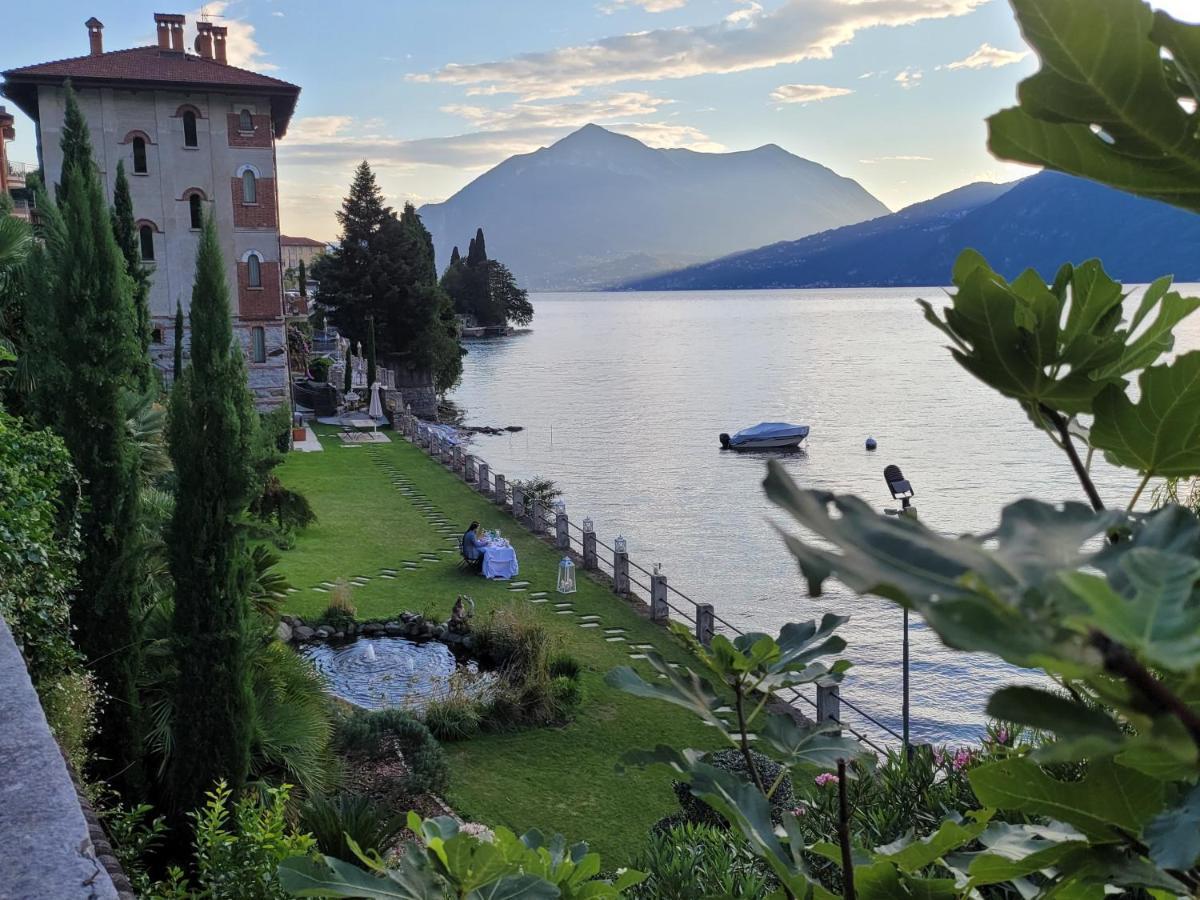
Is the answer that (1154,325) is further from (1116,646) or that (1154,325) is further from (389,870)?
(389,870)

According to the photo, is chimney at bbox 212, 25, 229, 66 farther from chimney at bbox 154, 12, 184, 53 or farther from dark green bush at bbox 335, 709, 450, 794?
dark green bush at bbox 335, 709, 450, 794

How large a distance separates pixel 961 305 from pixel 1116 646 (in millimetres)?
481

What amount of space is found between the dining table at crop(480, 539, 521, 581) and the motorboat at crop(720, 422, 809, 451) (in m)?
25.7

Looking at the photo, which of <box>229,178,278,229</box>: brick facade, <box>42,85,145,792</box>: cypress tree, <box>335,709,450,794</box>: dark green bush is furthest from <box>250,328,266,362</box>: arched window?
<box>42,85,145,792</box>: cypress tree

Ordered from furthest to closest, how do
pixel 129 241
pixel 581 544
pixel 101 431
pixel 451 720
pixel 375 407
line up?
pixel 375 407 → pixel 129 241 → pixel 581 544 → pixel 451 720 → pixel 101 431

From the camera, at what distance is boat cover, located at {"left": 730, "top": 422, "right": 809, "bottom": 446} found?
41.4 metres

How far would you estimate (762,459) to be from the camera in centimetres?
2042

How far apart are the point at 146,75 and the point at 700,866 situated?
29.2 meters

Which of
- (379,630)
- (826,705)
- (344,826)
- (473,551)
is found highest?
(344,826)

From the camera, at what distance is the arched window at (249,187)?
1143 inches

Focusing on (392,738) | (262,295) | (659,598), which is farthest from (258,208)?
(392,738)

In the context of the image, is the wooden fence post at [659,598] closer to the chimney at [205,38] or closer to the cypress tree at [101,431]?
the cypress tree at [101,431]

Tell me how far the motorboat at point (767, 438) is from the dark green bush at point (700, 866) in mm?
35354

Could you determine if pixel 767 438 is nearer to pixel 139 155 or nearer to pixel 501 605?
pixel 139 155
